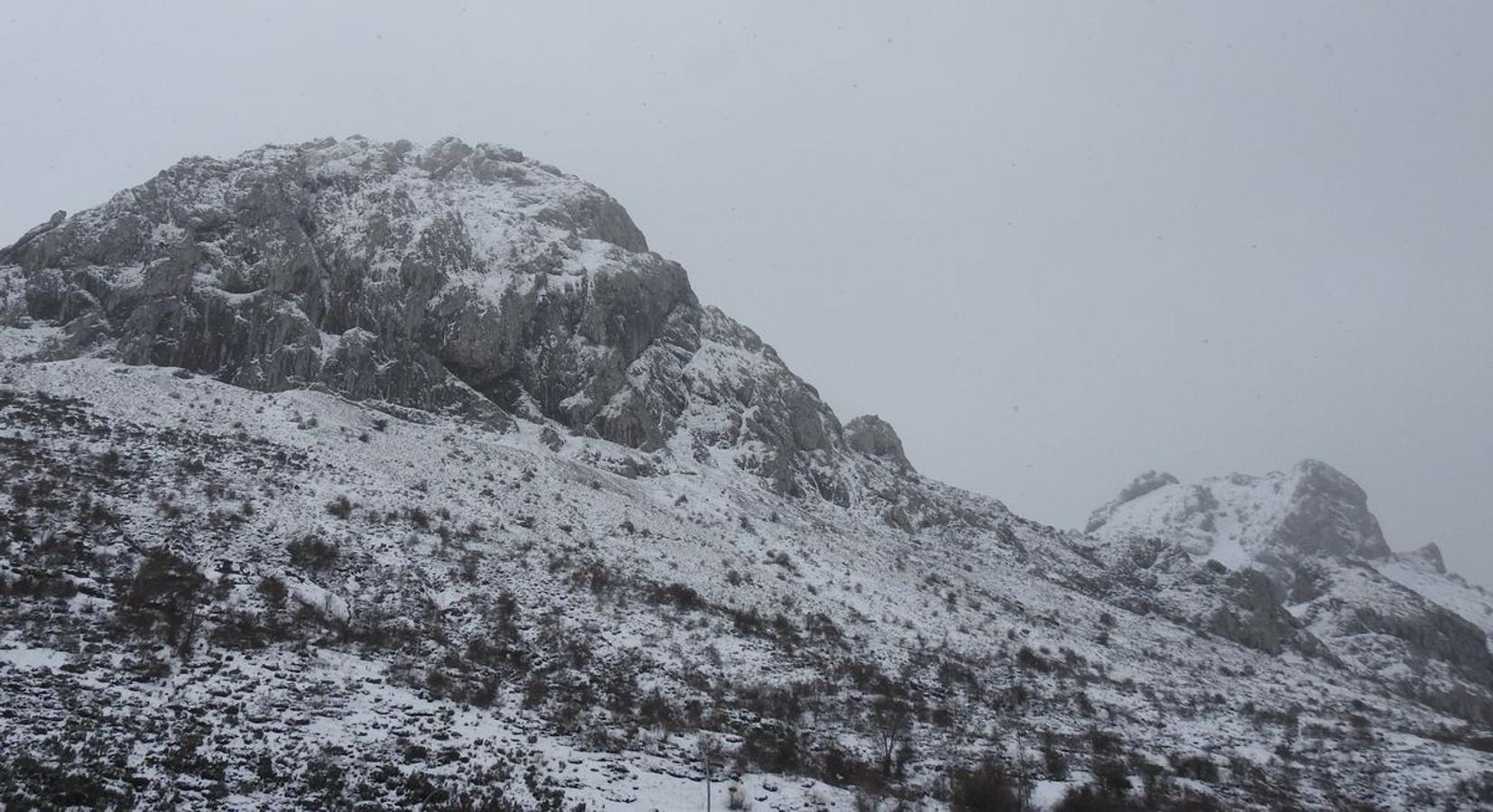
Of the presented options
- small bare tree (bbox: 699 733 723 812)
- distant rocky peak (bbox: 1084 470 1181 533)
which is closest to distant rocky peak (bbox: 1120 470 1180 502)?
distant rocky peak (bbox: 1084 470 1181 533)

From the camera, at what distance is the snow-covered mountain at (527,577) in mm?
15117

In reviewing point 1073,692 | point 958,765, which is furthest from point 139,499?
point 1073,692

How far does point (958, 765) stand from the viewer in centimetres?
1922

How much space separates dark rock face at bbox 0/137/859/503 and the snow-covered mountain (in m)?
0.28

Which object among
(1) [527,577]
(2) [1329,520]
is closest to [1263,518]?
(2) [1329,520]

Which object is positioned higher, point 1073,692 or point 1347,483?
point 1347,483

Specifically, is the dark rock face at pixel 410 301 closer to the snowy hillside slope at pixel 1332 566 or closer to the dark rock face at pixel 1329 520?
the snowy hillside slope at pixel 1332 566

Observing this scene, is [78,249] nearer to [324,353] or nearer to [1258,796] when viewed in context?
[324,353]

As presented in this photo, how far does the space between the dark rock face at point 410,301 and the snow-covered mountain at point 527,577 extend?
0.28 m

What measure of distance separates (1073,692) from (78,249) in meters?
59.6

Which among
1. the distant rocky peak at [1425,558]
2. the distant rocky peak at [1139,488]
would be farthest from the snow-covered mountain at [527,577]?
the distant rocky peak at [1139,488]

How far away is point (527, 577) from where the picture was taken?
2797 centimetres

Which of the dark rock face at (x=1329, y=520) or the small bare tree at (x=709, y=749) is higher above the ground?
the dark rock face at (x=1329, y=520)

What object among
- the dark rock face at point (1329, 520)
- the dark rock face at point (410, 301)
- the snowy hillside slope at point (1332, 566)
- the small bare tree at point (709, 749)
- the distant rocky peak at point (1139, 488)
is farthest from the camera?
the distant rocky peak at point (1139, 488)
